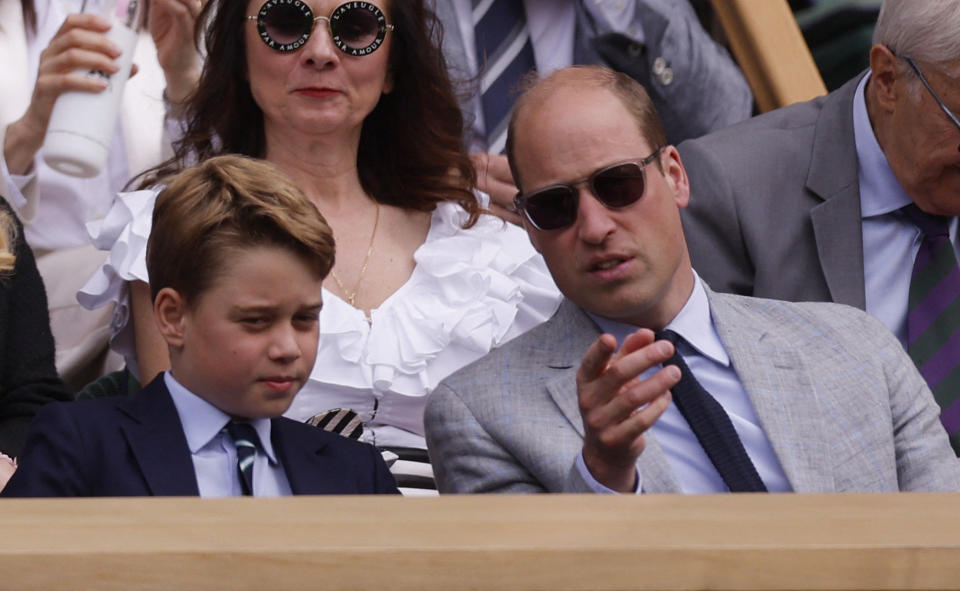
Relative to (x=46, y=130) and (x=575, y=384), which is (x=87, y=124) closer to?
(x=46, y=130)

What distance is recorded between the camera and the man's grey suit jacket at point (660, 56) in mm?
3230

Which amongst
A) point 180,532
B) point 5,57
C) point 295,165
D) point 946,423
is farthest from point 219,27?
point 180,532

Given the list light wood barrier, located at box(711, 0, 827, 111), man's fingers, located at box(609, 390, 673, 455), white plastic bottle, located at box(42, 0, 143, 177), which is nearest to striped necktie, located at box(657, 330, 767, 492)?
man's fingers, located at box(609, 390, 673, 455)

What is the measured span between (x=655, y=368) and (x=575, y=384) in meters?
0.17

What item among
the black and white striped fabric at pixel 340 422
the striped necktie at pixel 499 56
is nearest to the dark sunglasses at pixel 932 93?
the striped necktie at pixel 499 56

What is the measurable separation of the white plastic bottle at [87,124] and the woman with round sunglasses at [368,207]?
0.13m

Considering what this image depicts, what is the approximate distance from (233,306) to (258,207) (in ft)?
0.44

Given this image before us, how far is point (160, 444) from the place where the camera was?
1.91 m

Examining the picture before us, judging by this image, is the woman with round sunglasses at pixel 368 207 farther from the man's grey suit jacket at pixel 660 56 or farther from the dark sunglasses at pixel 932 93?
the dark sunglasses at pixel 932 93

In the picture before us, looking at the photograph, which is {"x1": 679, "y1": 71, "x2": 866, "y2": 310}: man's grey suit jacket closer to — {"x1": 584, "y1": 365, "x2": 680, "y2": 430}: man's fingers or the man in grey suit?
the man in grey suit

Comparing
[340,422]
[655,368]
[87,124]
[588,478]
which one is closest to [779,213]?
[655,368]

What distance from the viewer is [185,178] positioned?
2061 mm

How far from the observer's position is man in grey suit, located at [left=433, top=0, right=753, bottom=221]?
323cm

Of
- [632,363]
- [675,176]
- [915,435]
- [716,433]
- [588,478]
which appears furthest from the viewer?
[675,176]
